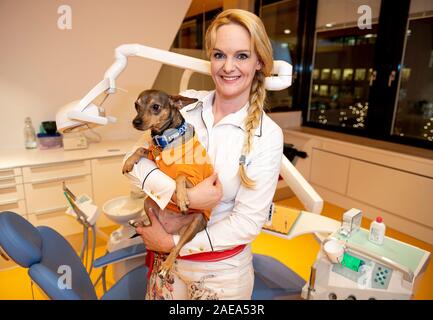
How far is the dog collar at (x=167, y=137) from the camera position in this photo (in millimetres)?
810

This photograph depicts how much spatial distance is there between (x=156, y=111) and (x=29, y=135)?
2.06 meters

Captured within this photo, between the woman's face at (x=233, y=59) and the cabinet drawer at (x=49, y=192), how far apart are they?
6.12 ft

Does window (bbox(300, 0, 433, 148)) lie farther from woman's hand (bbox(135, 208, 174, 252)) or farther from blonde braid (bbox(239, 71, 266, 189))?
woman's hand (bbox(135, 208, 174, 252))

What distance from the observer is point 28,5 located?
6.64ft

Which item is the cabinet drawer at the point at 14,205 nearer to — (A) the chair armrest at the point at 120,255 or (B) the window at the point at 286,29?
(A) the chair armrest at the point at 120,255

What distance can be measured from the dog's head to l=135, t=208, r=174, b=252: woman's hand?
0.28 metres

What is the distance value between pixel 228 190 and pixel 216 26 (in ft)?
1.52

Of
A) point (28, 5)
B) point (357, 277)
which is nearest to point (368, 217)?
point (357, 277)

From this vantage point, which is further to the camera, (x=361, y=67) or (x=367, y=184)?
(x=361, y=67)

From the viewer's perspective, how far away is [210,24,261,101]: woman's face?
→ 0.75 m

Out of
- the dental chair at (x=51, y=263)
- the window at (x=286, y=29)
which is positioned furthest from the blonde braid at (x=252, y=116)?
the window at (x=286, y=29)

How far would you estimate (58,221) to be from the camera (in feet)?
7.49
